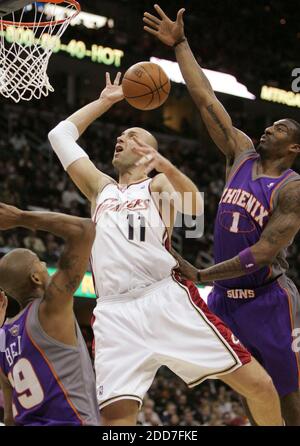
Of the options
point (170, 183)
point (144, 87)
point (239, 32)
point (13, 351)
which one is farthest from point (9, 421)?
point (239, 32)

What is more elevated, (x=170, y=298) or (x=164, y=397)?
(x=170, y=298)

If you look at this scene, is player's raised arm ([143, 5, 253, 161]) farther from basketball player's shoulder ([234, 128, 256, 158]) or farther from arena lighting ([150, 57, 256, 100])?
arena lighting ([150, 57, 256, 100])

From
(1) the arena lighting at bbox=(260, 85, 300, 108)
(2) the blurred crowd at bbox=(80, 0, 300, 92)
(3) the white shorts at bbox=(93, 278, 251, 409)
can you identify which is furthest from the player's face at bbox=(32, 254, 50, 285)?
(1) the arena lighting at bbox=(260, 85, 300, 108)

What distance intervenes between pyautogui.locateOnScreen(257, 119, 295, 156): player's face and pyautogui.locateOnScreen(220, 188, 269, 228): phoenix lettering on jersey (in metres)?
0.31

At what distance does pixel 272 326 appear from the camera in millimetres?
4973

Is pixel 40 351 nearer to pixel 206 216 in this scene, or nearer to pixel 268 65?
pixel 206 216

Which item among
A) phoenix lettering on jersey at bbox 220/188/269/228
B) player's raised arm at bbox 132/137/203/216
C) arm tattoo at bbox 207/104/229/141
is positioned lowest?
phoenix lettering on jersey at bbox 220/188/269/228

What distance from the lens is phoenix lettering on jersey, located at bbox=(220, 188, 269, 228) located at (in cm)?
501

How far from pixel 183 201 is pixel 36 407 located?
4.89ft

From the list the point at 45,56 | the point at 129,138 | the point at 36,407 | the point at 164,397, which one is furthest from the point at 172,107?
the point at 36,407

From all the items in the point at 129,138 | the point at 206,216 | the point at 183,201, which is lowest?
the point at 206,216

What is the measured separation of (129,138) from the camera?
5121 mm

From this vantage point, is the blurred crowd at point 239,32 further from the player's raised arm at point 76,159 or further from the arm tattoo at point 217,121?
the player's raised arm at point 76,159

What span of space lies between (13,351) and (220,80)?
16.8 metres
